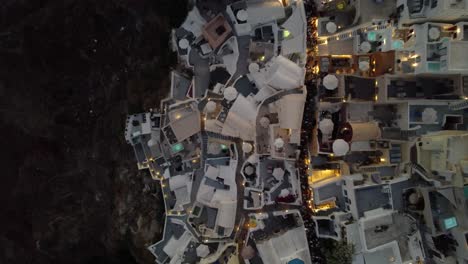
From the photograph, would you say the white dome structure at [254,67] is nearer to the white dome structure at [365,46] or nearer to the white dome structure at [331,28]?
the white dome structure at [331,28]

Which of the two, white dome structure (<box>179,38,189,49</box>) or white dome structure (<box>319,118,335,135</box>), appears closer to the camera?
white dome structure (<box>319,118,335,135</box>)

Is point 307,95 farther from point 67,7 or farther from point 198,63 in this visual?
point 67,7

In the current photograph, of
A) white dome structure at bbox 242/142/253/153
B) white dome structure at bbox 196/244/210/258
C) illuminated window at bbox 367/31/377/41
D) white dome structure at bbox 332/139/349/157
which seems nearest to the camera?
white dome structure at bbox 332/139/349/157

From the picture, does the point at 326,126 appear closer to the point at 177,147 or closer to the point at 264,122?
the point at 264,122

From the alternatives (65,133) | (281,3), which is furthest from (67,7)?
(281,3)

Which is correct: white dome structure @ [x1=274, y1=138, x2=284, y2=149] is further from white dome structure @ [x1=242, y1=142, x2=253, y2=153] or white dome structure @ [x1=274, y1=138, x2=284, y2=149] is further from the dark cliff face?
the dark cliff face

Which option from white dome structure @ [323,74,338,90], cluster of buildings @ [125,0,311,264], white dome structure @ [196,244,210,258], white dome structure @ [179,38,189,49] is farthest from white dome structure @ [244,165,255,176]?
white dome structure @ [179,38,189,49]
